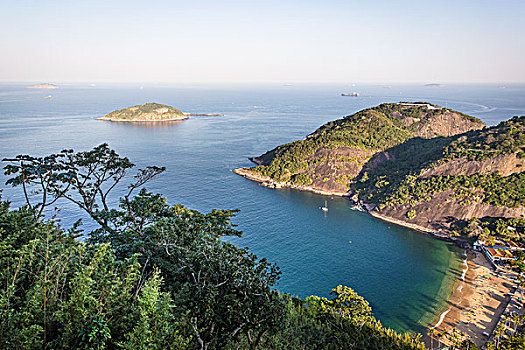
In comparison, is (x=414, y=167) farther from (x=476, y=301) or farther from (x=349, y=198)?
(x=476, y=301)

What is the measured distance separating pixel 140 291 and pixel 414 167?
2460 inches

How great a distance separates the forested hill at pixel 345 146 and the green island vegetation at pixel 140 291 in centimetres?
4968

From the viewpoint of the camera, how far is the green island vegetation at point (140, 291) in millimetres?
7648

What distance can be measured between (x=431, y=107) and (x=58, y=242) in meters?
113

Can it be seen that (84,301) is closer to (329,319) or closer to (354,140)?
(329,319)

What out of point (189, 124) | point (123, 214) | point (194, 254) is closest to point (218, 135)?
point (189, 124)

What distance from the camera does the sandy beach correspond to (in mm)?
28172

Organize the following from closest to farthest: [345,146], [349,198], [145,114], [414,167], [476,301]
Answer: [476,301] < [414,167] < [349,198] < [345,146] < [145,114]

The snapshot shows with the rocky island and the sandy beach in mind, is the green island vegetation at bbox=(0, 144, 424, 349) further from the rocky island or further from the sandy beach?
the rocky island

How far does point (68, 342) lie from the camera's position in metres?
7.38

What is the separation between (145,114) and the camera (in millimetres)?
144125

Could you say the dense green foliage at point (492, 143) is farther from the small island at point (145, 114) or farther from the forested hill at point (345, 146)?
the small island at point (145, 114)

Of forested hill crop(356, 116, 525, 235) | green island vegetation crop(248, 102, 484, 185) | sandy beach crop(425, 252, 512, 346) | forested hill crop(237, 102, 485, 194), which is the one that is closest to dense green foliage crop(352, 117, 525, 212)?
forested hill crop(356, 116, 525, 235)

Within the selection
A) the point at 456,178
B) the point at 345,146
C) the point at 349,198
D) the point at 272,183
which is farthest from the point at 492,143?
the point at 272,183
